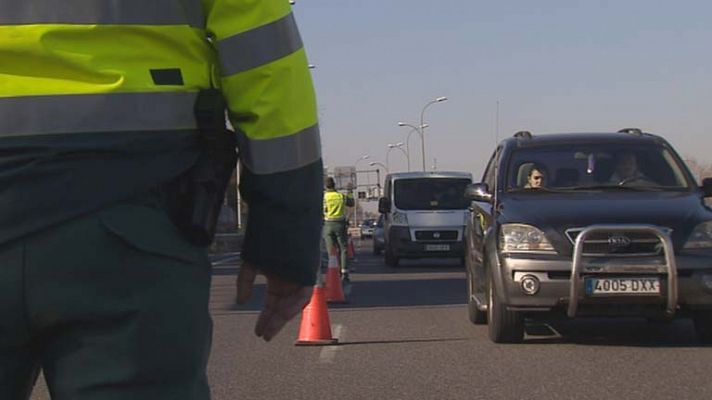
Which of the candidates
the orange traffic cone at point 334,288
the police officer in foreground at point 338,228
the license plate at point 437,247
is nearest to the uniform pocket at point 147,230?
the orange traffic cone at point 334,288

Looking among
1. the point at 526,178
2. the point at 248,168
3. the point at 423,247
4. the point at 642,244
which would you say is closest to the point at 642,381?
the point at 642,244

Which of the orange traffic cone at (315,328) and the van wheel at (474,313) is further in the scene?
the van wheel at (474,313)

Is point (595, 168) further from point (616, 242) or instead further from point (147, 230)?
point (147, 230)

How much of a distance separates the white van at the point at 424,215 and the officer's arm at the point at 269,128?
964 inches

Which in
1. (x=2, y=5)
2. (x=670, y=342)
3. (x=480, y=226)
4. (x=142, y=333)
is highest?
(x=2, y=5)

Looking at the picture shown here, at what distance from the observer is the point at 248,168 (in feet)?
7.61

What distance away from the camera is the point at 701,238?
9297 mm

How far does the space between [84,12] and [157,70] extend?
6.5 inches

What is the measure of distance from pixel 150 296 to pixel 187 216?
173mm

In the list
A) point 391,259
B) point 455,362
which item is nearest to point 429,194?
point 391,259

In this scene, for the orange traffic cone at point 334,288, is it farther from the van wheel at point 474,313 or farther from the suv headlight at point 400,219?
the suv headlight at point 400,219

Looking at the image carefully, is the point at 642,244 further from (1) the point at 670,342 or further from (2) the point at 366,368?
(2) the point at 366,368

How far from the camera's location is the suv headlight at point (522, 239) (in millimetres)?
9391

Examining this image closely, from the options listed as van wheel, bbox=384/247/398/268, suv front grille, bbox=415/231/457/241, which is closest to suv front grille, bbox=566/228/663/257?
suv front grille, bbox=415/231/457/241
